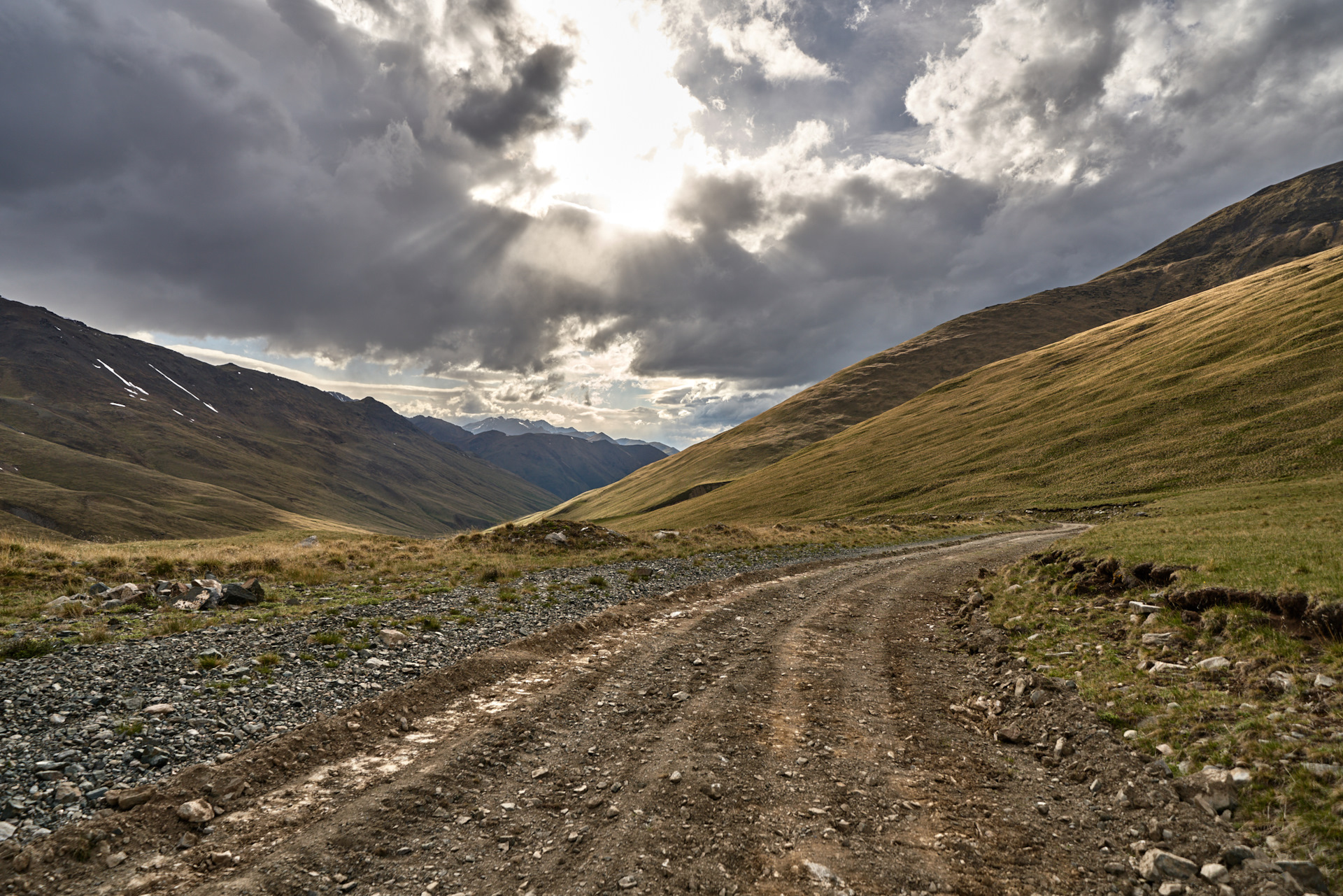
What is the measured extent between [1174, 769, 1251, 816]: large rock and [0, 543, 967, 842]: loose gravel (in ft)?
46.8

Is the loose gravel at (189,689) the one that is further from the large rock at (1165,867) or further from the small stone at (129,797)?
the large rock at (1165,867)

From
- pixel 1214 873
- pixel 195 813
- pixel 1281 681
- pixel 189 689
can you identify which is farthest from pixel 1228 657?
pixel 189 689

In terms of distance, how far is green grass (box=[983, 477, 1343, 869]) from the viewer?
6762 millimetres

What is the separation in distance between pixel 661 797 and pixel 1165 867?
6196mm

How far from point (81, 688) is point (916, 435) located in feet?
411

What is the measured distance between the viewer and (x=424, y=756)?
9344 millimetres

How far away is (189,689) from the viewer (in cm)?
1116

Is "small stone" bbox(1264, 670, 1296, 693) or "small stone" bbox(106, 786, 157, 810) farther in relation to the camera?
"small stone" bbox(1264, 670, 1296, 693)

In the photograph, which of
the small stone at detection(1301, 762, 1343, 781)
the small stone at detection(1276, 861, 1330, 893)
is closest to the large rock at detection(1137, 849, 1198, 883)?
the small stone at detection(1276, 861, 1330, 893)

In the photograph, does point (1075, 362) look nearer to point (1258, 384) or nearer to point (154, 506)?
point (1258, 384)

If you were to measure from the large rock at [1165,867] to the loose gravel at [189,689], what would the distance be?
1317 cm

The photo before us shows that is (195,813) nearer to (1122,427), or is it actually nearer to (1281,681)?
(1281,681)

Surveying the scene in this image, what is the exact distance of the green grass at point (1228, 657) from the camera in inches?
266

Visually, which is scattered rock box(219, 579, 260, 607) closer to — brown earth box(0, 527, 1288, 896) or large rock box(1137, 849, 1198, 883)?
brown earth box(0, 527, 1288, 896)
